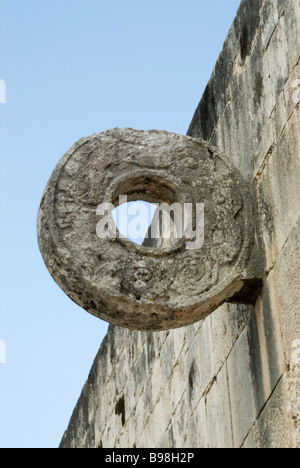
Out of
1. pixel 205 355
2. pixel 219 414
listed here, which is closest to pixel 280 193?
pixel 219 414

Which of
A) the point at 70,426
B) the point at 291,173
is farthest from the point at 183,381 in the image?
the point at 70,426

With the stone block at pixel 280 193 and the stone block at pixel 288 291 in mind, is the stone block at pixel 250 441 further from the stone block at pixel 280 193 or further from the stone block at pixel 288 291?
the stone block at pixel 280 193

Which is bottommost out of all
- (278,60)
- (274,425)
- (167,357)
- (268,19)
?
(274,425)

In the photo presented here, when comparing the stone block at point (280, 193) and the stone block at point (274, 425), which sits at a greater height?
the stone block at point (280, 193)

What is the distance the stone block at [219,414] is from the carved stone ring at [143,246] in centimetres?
71

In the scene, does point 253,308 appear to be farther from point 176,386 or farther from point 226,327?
point 176,386

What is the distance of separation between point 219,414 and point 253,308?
0.76 m

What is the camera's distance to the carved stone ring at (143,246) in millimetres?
3953

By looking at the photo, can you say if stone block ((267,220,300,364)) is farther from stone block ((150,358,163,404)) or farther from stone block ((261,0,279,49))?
stone block ((150,358,163,404))

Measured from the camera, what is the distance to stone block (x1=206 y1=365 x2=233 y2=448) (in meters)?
4.63

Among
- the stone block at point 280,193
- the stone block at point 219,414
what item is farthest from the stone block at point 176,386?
the stone block at point 280,193

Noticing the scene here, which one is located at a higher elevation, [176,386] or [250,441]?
[176,386]

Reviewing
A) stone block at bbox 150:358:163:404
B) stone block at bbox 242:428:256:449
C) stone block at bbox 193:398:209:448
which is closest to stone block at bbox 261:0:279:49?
stone block at bbox 242:428:256:449

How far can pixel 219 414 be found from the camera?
15.7 ft
